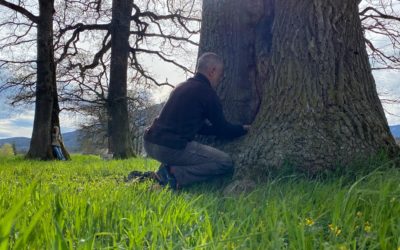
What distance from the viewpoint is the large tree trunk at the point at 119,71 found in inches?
588

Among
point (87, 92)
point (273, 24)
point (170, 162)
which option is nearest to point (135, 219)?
point (170, 162)

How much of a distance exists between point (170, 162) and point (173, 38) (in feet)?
45.7

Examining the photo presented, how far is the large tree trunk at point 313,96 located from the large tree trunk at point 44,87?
9.95m

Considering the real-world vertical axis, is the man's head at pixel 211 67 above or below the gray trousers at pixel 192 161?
above

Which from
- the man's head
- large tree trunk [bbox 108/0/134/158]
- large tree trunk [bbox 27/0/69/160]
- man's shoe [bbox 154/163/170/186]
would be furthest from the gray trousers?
large tree trunk [bbox 108/0/134/158]

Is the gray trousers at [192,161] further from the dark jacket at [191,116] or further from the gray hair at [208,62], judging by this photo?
the gray hair at [208,62]

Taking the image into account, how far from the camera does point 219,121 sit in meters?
4.89

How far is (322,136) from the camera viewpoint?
4238 mm

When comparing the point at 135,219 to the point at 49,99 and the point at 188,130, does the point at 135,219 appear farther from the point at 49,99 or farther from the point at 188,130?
the point at 49,99

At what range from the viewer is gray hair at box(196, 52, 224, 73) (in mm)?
4949

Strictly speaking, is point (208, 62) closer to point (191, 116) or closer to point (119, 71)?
point (191, 116)

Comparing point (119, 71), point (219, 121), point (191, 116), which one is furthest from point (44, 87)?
point (219, 121)

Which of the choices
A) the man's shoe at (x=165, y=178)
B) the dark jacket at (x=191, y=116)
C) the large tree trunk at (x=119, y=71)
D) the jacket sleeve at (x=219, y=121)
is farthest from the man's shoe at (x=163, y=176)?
the large tree trunk at (x=119, y=71)

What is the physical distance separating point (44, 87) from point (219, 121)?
1038cm
